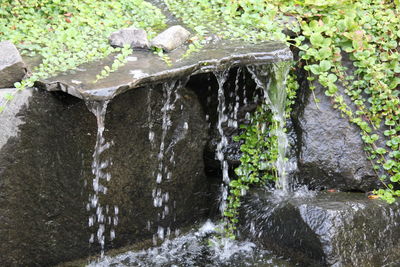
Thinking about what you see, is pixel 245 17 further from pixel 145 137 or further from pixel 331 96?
pixel 145 137

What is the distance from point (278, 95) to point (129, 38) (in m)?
1.37

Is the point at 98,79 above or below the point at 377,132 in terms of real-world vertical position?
above

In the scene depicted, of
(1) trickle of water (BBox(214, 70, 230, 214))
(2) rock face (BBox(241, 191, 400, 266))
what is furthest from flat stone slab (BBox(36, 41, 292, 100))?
(2) rock face (BBox(241, 191, 400, 266))

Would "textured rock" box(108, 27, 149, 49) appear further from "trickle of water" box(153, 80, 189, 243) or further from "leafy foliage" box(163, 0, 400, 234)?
"leafy foliage" box(163, 0, 400, 234)

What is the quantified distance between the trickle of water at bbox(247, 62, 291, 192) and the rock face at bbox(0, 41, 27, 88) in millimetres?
1836

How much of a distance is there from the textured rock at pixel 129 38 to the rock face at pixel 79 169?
412mm

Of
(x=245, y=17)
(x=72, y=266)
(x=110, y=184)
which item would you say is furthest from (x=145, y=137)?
(x=245, y=17)

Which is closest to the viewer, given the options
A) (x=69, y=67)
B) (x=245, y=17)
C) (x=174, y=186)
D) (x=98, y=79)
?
(x=98, y=79)

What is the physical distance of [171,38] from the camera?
4.41 m

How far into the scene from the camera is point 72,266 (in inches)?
161

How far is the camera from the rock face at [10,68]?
3.73m

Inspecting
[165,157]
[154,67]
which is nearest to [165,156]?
[165,157]

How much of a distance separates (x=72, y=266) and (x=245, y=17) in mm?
2601

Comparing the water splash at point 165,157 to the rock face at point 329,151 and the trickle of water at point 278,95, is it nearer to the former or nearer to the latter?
the trickle of water at point 278,95
